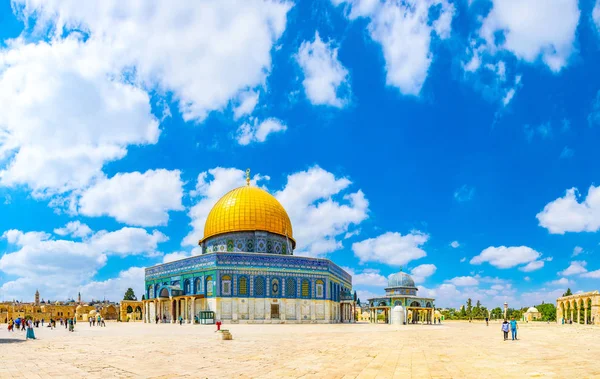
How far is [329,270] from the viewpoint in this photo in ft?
186

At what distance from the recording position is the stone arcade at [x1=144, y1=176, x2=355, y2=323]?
50.8 meters

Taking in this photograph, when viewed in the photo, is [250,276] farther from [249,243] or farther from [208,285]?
[249,243]

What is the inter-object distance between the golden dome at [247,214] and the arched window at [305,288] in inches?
278

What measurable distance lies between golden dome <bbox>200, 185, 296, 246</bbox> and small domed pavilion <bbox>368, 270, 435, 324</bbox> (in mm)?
17005

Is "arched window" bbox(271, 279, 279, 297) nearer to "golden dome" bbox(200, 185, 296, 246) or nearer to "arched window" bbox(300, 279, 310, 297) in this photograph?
"arched window" bbox(300, 279, 310, 297)

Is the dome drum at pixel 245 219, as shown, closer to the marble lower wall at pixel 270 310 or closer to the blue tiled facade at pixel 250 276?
the blue tiled facade at pixel 250 276

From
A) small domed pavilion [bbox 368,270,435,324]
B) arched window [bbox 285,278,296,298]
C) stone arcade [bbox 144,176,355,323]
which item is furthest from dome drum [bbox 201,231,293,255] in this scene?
small domed pavilion [bbox 368,270,435,324]

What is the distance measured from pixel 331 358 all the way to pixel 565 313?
74051 mm

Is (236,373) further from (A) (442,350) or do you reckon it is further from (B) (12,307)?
(B) (12,307)

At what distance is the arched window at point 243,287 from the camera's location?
50981mm

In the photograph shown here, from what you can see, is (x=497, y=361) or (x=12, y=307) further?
(x=12, y=307)

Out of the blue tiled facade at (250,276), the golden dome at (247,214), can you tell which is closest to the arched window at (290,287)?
the blue tiled facade at (250,276)

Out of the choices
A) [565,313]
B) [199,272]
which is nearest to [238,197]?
[199,272]

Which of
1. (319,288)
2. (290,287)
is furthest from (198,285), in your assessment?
(319,288)
